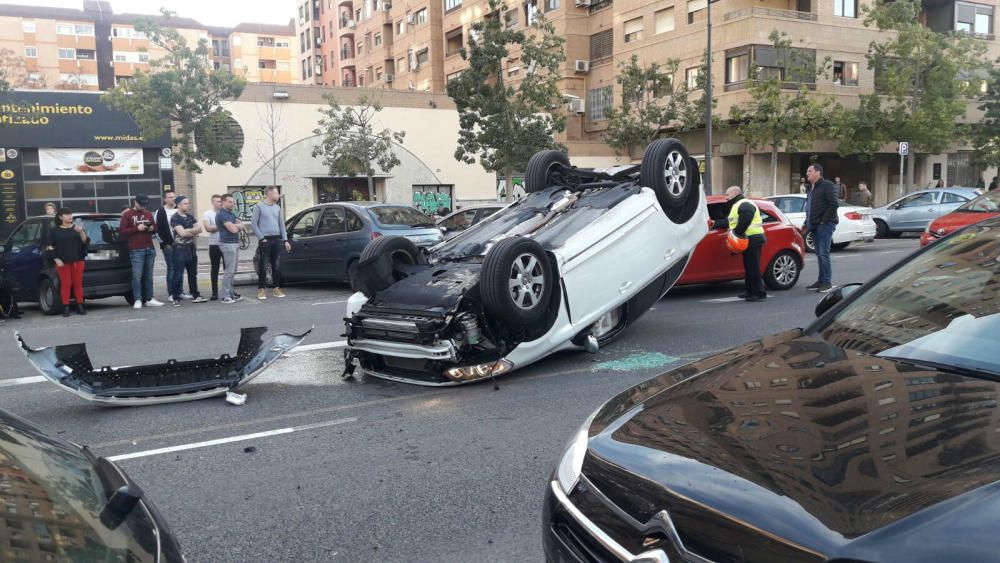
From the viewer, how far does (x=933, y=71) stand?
33.0 metres

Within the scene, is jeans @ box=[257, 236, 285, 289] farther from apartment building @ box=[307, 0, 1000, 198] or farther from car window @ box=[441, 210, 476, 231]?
apartment building @ box=[307, 0, 1000, 198]

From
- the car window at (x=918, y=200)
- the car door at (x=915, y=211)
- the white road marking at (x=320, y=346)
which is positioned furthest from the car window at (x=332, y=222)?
the car window at (x=918, y=200)

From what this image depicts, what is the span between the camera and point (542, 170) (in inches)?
335

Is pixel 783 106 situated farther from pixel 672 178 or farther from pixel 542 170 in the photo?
pixel 672 178

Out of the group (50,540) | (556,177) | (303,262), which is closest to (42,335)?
(303,262)

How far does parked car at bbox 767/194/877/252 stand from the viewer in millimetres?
18188

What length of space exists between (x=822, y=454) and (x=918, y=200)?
23141 mm

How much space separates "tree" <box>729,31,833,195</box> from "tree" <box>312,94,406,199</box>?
15.0 metres

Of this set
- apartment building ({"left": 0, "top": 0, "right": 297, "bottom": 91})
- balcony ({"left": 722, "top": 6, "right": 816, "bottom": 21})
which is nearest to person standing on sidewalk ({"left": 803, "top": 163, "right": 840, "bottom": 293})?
balcony ({"left": 722, "top": 6, "right": 816, "bottom": 21})

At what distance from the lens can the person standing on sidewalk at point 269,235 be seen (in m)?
12.5

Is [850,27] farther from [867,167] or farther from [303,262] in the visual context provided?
[303,262]

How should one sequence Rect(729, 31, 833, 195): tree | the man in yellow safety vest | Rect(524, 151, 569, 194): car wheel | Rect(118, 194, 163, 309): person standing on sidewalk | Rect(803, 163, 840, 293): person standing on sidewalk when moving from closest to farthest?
Rect(524, 151, 569, 194): car wheel
the man in yellow safety vest
Rect(803, 163, 840, 293): person standing on sidewalk
Rect(118, 194, 163, 309): person standing on sidewalk
Rect(729, 31, 833, 195): tree

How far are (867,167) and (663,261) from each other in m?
36.5

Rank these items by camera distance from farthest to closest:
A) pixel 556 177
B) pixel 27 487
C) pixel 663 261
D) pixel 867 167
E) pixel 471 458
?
pixel 867 167 < pixel 556 177 < pixel 663 261 < pixel 471 458 < pixel 27 487
